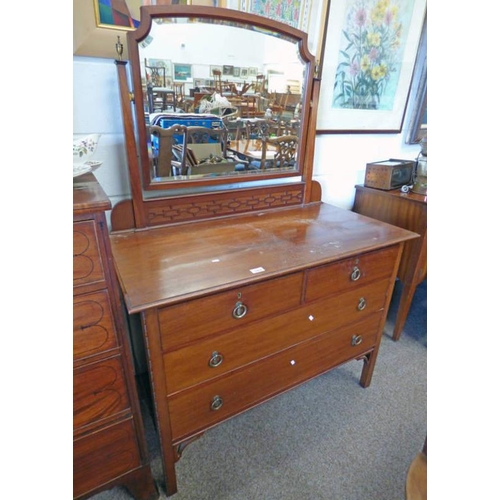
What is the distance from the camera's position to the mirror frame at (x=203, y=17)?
996 millimetres

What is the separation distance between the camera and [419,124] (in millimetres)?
1991

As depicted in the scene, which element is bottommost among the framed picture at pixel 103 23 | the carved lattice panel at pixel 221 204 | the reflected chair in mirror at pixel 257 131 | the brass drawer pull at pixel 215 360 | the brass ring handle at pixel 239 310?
the brass drawer pull at pixel 215 360

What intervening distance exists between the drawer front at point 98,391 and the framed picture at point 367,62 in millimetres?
1419

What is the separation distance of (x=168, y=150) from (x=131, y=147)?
13cm

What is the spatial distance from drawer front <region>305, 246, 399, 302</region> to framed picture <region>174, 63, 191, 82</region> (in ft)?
2.63

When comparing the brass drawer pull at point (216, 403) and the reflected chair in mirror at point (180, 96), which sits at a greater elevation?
the reflected chair in mirror at point (180, 96)

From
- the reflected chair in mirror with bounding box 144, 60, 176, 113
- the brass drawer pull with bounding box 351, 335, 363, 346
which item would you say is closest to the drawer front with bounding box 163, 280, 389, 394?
the brass drawer pull with bounding box 351, 335, 363, 346

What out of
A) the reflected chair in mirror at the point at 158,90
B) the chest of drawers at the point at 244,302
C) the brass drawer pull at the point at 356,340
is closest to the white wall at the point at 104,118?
the reflected chair in mirror at the point at 158,90

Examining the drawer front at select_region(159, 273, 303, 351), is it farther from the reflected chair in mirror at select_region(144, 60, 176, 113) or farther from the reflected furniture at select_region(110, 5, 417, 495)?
the reflected chair in mirror at select_region(144, 60, 176, 113)

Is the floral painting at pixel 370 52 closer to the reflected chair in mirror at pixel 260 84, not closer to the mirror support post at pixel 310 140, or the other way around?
the mirror support post at pixel 310 140

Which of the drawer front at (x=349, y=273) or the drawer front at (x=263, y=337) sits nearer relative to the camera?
the drawer front at (x=263, y=337)

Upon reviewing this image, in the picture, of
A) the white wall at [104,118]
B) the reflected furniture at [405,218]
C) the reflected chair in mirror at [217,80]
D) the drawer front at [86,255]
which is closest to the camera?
the drawer front at [86,255]

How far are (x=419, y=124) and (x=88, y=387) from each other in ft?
7.29
